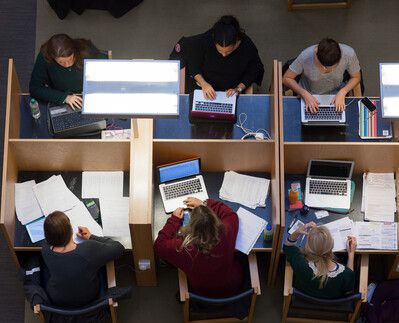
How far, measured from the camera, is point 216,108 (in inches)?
163

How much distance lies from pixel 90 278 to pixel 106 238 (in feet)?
0.93

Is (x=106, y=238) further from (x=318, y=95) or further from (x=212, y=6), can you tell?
(x=212, y=6)

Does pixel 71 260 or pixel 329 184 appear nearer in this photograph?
pixel 71 260

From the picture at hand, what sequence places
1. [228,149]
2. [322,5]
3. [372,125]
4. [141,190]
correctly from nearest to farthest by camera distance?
[141,190] < [228,149] < [372,125] < [322,5]

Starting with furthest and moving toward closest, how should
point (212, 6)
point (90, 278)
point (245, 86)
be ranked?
1. point (212, 6)
2. point (245, 86)
3. point (90, 278)

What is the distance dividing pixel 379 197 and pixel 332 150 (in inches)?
19.0

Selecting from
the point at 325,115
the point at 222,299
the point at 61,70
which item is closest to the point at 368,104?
the point at 325,115

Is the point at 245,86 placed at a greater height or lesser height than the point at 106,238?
greater

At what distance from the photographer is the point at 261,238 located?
400cm

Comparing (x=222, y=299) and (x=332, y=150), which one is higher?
(x=332, y=150)

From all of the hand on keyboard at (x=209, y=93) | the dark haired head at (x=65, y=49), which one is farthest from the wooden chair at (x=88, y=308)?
the dark haired head at (x=65, y=49)

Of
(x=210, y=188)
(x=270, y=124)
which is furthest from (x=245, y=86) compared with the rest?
(x=210, y=188)

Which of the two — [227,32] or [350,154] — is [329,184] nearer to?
[350,154]

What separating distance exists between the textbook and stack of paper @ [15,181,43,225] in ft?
7.23
